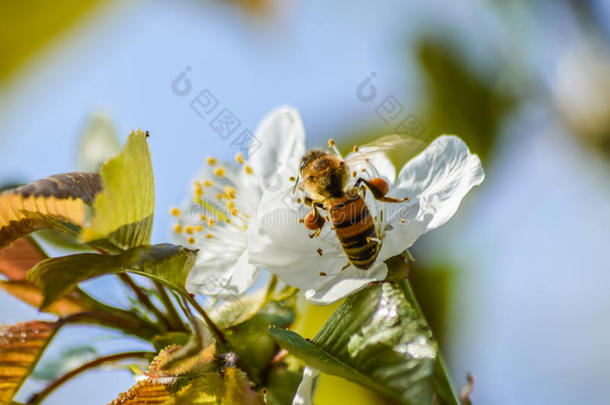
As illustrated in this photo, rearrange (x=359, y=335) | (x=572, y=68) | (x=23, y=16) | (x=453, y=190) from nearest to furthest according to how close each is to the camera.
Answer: (x=359, y=335)
(x=453, y=190)
(x=23, y=16)
(x=572, y=68)

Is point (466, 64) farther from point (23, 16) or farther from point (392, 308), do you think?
point (392, 308)

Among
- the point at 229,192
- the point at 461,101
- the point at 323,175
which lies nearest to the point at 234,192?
the point at 229,192

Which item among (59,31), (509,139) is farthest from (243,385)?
(509,139)

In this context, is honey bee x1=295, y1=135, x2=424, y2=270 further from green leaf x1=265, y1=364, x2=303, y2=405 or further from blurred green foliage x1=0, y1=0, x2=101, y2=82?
blurred green foliage x1=0, y1=0, x2=101, y2=82

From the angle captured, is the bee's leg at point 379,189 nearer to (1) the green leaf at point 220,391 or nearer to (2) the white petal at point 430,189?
(2) the white petal at point 430,189

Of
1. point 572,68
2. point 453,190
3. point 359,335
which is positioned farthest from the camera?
point 572,68

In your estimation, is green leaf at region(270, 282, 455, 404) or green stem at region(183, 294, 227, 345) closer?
green leaf at region(270, 282, 455, 404)

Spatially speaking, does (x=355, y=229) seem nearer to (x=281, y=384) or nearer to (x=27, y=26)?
(x=281, y=384)

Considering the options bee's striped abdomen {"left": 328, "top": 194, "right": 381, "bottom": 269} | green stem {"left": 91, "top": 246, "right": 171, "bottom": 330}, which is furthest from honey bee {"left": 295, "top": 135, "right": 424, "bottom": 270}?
green stem {"left": 91, "top": 246, "right": 171, "bottom": 330}
